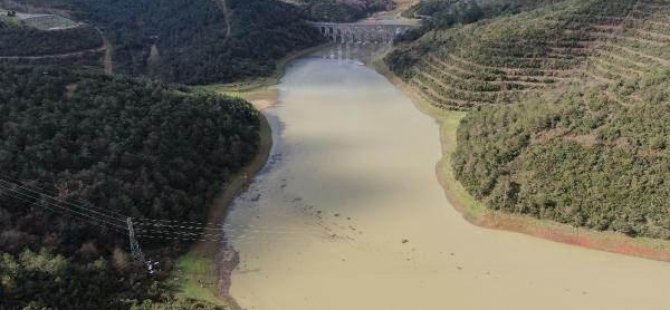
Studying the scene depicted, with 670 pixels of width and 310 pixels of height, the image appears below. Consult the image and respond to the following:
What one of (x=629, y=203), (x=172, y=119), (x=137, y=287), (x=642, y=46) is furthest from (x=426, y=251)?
(x=642, y=46)

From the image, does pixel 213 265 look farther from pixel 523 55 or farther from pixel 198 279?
pixel 523 55

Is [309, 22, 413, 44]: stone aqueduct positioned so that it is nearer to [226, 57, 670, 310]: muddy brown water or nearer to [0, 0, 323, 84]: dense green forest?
[0, 0, 323, 84]: dense green forest

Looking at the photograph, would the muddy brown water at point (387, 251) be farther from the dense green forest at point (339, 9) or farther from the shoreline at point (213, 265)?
the dense green forest at point (339, 9)

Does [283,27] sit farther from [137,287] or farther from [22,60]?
[137,287]

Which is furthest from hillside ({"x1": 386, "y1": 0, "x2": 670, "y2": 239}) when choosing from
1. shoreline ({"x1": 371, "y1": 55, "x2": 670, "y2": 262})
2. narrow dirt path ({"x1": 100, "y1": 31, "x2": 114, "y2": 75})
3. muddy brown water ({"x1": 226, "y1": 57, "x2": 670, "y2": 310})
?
narrow dirt path ({"x1": 100, "y1": 31, "x2": 114, "y2": 75})

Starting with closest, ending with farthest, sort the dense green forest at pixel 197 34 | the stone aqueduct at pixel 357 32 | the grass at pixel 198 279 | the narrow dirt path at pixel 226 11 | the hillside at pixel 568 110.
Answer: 1. the grass at pixel 198 279
2. the hillside at pixel 568 110
3. the dense green forest at pixel 197 34
4. the narrow dirt path at pixel 226 11
5. the stone aqueduct at pixel 357 32

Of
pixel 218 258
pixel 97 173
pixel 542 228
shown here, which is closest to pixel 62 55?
pixel 97 173

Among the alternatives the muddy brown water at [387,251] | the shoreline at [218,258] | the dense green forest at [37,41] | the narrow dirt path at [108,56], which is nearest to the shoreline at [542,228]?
the muddy brown water at [387,251]
